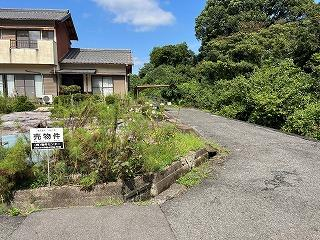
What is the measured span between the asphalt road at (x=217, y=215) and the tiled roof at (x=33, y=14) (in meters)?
17.1

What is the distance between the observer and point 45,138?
4312mm

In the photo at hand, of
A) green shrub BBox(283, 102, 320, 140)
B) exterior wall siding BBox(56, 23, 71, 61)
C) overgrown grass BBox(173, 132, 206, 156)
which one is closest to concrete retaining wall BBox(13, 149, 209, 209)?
overgrown grass BBox(173, 132, 206, 156)

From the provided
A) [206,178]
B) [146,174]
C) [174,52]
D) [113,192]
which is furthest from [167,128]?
[174,52]

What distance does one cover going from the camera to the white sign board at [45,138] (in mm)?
4297

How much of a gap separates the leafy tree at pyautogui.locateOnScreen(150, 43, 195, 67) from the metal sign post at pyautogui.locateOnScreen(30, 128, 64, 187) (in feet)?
101

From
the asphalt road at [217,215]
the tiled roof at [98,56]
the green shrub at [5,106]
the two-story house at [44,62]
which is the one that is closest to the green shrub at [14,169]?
the asphalt road at [217,215]

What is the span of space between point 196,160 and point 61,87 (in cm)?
1554

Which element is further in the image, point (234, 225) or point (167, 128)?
point (167, 128)

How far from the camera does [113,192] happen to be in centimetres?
434

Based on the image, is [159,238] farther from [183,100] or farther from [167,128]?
[183,100]

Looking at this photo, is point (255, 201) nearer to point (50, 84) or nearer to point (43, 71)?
point (50, 84)

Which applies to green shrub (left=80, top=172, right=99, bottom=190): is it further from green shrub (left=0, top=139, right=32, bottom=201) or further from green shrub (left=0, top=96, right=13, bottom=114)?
green shrub (left=0, top=96, right=13, bottom=114)

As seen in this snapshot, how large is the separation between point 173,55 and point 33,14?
1746 cm

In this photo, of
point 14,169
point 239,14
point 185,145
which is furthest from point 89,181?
point 239,14
